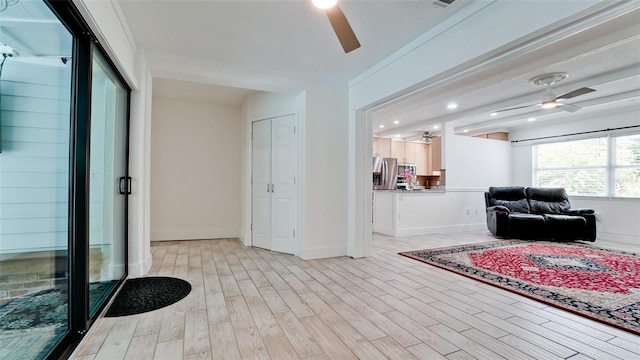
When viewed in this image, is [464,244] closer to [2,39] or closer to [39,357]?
[39,357]

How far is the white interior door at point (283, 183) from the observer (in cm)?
436

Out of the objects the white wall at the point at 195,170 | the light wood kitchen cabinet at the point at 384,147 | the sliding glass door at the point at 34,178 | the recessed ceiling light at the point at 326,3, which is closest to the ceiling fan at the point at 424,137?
the light wood kitchen cabinet at the point at 384,147

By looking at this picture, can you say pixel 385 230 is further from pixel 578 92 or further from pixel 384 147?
pixel 578 92

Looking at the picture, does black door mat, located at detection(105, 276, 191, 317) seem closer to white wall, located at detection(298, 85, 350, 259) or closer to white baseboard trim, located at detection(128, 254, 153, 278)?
white baseboard trim, located at detection(128, 254, 153, 278)

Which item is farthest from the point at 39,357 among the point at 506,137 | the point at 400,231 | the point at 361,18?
the point at 506,137

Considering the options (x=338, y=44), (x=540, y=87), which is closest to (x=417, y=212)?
(x=540, y=87)

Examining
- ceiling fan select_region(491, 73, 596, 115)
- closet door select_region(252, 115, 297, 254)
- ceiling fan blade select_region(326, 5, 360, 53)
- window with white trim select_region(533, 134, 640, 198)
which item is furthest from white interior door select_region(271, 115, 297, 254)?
window with white trim select_region(533, 134, 640, 198)

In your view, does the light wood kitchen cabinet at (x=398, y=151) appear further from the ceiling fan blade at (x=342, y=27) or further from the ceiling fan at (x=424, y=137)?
the ceiling fan blade at (x=342, y=27)

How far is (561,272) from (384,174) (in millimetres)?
4747

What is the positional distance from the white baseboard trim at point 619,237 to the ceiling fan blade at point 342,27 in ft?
22.5

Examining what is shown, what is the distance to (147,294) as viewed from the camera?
2.72 meters

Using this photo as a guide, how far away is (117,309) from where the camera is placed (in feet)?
7.85

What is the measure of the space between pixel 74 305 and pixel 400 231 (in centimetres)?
517

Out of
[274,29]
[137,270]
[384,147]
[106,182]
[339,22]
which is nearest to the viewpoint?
[339,22]
